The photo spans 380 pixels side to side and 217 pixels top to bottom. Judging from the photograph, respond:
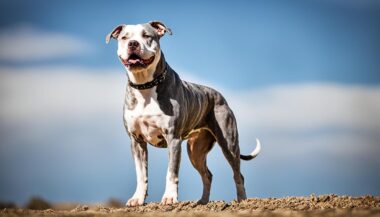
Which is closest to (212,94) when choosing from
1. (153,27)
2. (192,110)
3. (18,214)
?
(192,110)

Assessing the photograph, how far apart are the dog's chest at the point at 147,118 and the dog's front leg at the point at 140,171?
0.20 meters

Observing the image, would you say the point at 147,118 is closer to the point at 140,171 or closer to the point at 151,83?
the point at 151,83

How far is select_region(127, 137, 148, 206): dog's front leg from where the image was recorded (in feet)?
28.1

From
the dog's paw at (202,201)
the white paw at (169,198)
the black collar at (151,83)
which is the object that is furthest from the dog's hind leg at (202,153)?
the white paw at (169,198)

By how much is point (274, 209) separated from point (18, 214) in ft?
9.54

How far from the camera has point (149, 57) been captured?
27.3 ft

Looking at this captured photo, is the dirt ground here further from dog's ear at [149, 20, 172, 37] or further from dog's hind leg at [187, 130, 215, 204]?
dog's ear at [149, 20, 172, 37]

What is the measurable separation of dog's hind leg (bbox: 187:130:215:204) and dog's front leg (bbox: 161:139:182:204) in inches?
71.0

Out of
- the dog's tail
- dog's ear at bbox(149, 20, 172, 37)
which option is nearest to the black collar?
dog's ear at bbox(149, 20, 172, 37)

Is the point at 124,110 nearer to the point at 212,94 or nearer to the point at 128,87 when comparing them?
the point at 128,87

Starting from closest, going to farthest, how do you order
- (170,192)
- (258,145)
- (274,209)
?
(274,209)
(170,192)
(258,145)

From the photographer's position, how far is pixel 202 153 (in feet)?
34.1

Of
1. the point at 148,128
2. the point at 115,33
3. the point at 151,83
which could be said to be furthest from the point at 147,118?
the point at 115,33

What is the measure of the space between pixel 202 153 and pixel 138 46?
2.83 m
